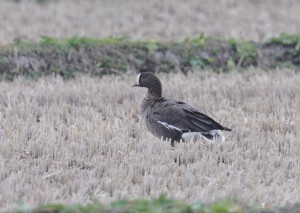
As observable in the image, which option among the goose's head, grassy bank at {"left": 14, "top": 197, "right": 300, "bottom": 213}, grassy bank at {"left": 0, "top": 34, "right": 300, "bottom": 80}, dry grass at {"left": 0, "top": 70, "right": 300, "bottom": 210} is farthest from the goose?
grassy bank at {"left": 0, "top": 34, "right": 300, "bottom": 80}

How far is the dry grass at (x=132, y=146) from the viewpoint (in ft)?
20.9

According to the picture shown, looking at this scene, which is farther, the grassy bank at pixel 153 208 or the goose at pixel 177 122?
the goose at pixel 177 122

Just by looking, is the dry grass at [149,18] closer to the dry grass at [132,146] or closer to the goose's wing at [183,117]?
the dry grass at [132,146]

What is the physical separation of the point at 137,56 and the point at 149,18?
12.1 feet

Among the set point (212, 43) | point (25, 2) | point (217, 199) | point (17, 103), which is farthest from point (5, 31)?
point (217, 199)

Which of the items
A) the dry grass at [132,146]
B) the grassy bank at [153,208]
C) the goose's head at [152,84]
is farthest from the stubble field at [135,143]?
the grassy bank at [153,208]

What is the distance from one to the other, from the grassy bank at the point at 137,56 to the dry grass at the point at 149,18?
4.69 feet

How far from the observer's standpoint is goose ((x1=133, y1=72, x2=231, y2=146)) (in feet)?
26.1

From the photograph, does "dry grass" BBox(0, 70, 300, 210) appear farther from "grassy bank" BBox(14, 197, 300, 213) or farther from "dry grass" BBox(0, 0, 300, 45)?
"dry grass" BBox(0, 0, 300, 45)

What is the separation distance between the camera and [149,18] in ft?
52.3

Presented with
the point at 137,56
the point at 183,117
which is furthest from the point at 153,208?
the point at 137,56

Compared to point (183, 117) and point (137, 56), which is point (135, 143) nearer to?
point (183, 117)

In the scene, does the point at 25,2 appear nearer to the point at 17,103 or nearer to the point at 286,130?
the point at 17,103

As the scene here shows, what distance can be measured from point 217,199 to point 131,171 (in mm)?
1108
